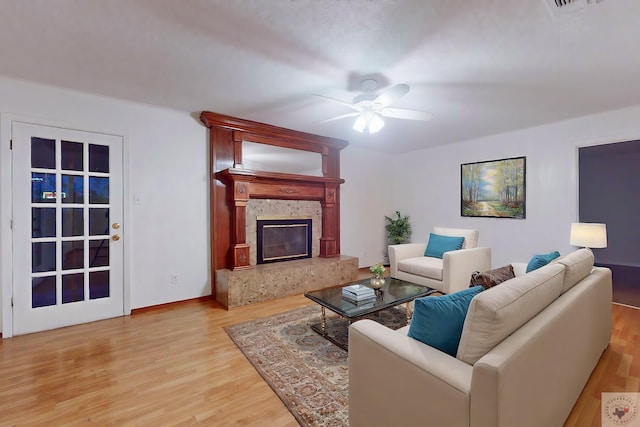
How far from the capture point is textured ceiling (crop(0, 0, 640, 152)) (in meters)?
1.77

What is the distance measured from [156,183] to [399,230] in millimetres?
4238

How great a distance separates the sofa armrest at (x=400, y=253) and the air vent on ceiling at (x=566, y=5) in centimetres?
291

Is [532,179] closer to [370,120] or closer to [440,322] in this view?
[370,120]

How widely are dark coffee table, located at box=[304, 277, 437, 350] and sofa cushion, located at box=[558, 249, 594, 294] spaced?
3.75 ft

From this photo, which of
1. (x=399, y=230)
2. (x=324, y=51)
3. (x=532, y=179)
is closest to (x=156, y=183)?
(x=324, y=51)

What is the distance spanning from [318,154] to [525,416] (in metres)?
4.12

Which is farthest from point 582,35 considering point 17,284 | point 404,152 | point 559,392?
point 17,284

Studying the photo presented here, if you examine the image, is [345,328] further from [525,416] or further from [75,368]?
[75,368]

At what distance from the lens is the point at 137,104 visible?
3297mm

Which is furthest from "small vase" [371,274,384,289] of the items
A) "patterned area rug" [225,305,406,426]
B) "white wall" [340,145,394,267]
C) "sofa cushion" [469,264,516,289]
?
"white wall" [340,145,394,267]

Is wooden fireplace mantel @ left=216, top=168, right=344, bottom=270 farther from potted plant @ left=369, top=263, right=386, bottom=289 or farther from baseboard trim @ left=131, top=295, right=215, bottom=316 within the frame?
potted plant @ left=369, top=263, right=386, bottom=289

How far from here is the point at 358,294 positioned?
2477 millimetres

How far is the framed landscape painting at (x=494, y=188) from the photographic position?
427 centimetres

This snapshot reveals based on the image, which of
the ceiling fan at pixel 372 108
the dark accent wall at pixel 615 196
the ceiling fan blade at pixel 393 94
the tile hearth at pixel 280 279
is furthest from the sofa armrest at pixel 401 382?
the dark accent wall at pixel 615 196
